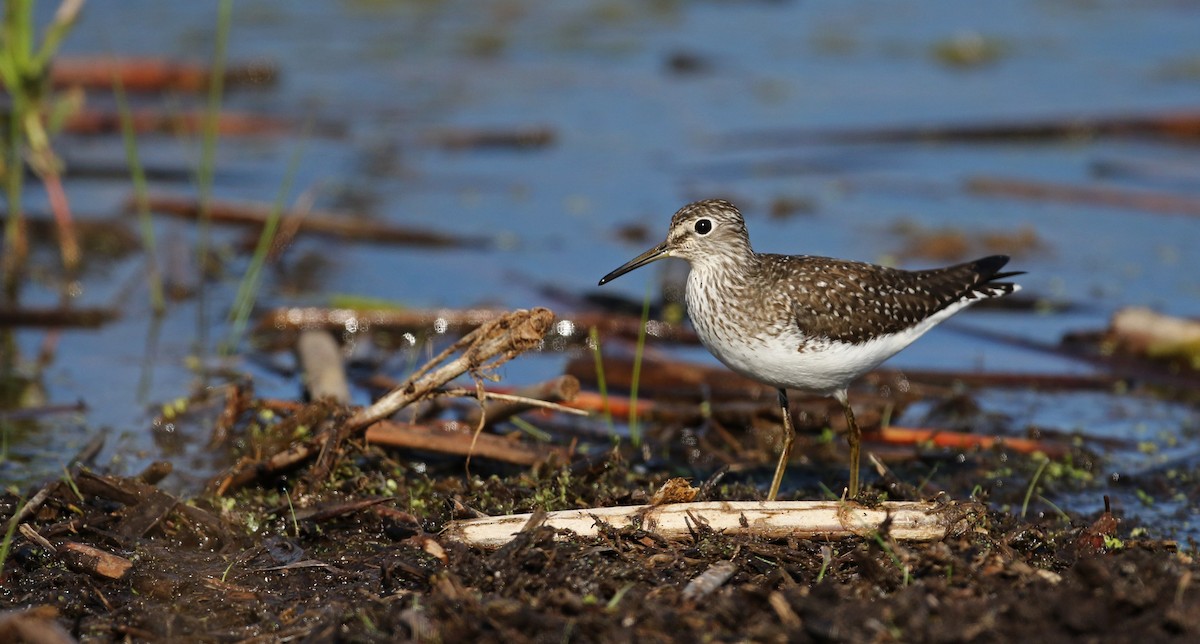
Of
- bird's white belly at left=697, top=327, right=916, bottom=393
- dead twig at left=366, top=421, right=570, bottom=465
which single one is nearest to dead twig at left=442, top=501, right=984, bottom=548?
bird's white belly at left=697, top=327, right=916, bottom=393

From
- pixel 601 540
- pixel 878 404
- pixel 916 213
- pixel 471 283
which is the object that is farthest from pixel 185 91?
pixel 601 540

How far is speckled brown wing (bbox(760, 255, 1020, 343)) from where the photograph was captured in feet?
19.7

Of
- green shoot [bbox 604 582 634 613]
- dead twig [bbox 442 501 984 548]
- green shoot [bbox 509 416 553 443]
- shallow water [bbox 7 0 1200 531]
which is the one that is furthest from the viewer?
shallow water [bbox 7 0 1200 531]

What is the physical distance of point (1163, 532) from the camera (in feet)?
19.7

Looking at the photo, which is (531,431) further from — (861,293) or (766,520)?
(766,520)

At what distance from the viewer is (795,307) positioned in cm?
598

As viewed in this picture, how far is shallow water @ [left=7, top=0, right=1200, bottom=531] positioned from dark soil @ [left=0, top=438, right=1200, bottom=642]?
1.00m

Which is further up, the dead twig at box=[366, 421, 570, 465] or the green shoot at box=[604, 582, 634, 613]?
the green shoot at box=[604, 582, 634, 613]

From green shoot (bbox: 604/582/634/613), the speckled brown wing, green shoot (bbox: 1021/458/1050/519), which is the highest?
the speckled brown wing

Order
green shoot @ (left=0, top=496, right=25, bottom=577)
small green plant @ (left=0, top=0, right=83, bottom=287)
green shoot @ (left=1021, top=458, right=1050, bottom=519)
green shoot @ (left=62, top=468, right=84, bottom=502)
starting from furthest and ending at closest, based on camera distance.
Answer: small green plant @ (left=0, top=0, right=83, bottom=287) < green shoot @ (left=1021, top=458, right=1050, bottom=519) < green shoot @ (left=62, top=468, right=84, bottom=502) < green shoot @ (left=0, top=496, right=25, bottom=577)

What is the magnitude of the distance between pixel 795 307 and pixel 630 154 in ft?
22.6

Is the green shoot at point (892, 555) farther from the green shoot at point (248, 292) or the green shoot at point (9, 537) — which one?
the green shoot at point (248, 292)

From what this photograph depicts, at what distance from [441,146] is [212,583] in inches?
320

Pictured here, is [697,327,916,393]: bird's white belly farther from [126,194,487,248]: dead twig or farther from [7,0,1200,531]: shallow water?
[126,194,487,248]: dead twig
